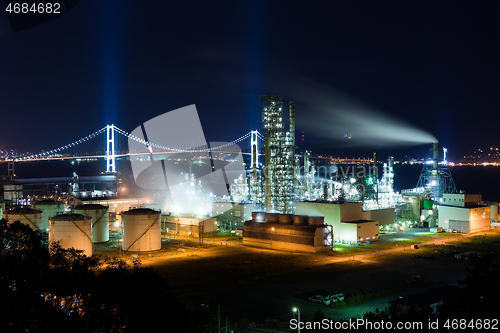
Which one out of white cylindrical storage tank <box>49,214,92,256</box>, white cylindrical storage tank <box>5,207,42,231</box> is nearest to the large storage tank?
white cylindrical storage tank <box>49,214,92,256</box>

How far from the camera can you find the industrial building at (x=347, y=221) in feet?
89.2

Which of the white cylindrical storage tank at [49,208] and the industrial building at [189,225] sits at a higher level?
the white cylindrical storage tank at [49,208]

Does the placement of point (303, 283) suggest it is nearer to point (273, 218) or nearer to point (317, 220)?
point (317, 220)

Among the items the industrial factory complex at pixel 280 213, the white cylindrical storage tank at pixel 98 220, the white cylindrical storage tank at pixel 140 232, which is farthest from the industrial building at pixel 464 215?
the white cylindrical storage tank at pixel 98 220

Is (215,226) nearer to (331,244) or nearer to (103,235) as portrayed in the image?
(103,235)

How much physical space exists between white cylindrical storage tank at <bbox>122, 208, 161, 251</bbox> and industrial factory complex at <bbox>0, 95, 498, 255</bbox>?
54 millimetres

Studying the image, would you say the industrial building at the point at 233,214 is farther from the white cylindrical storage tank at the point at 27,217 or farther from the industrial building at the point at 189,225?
the white cylindrical storage tank at the point at 27,217

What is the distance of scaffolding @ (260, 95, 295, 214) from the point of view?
106 ft

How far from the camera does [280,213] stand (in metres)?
30.4

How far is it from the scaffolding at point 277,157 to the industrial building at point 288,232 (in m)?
4.72

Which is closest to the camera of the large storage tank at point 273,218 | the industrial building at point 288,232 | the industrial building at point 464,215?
the industrial building at point 288,232

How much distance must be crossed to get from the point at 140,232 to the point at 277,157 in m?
11.9

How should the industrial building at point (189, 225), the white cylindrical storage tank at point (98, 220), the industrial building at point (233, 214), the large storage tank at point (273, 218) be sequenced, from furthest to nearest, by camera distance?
the industrial building at point (233, 214) < the industrial building at point (189, 225) < the white cylindrical storage tank at point (98, 220) < the large storage tank at point (273, 218)

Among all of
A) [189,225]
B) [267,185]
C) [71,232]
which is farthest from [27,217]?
[267,185]
